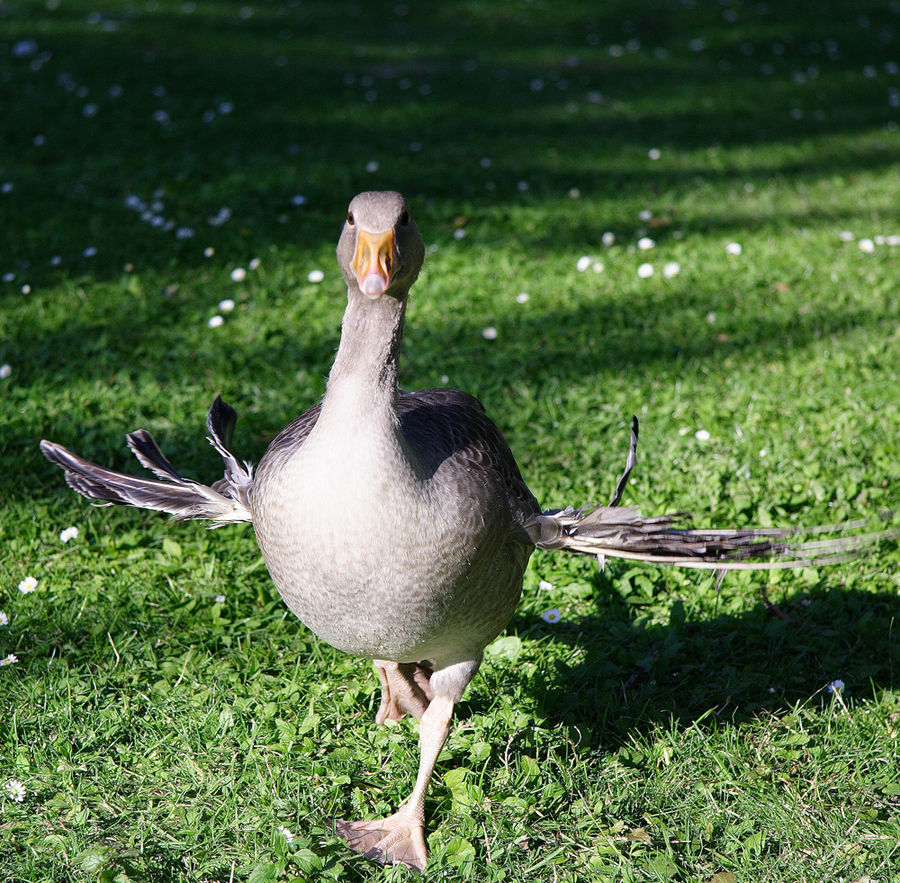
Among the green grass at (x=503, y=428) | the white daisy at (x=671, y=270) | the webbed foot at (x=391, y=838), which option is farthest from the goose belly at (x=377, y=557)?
the white daisy at (x=671, y=270)

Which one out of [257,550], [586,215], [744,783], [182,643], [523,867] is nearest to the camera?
[523,867]

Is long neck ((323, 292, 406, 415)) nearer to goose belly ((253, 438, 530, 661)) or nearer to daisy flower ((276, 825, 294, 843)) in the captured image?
goose belly ((253, 438, 530, 661))

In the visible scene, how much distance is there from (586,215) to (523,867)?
18.6 feet

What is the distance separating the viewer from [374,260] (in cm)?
227

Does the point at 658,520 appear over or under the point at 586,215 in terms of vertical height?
over

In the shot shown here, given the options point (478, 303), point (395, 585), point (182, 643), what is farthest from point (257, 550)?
point (478, 303)

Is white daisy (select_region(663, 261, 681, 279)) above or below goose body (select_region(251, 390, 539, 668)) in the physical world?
below

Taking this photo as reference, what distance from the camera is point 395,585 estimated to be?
2.39 metres

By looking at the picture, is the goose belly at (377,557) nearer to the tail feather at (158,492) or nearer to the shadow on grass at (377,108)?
the tail feather at (158,492)

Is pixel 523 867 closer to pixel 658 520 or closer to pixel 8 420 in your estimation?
pixel 658 520

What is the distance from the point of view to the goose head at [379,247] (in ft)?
7.45

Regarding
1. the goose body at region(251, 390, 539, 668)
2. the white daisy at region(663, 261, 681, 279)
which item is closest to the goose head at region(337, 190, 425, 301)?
the goose body at region(251, 390, 539, 668)

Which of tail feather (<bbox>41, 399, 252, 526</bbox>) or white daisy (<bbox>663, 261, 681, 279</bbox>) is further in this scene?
white daisy (<bbox>663, 261, 681, 279</bbox>)

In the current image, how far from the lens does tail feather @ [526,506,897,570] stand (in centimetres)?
238
